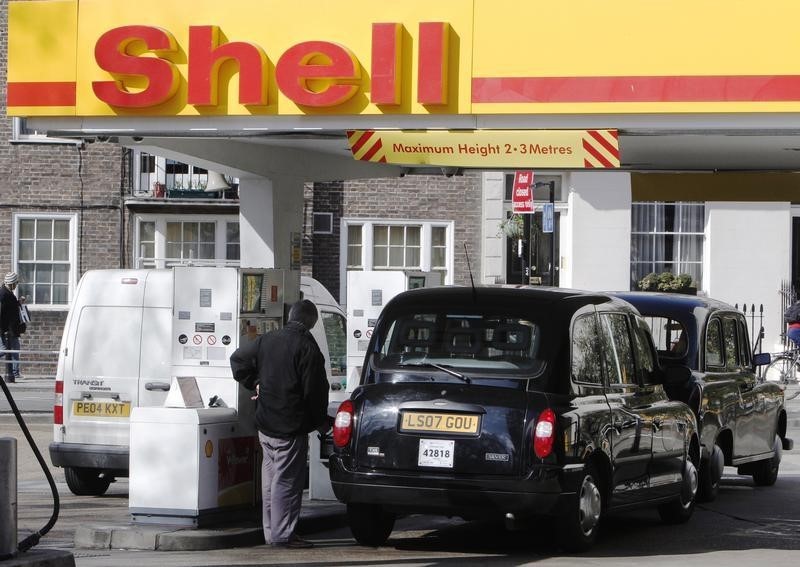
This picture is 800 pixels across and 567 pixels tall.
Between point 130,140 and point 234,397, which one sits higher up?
point 130,140

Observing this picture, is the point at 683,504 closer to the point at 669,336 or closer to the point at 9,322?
the point at 669,336

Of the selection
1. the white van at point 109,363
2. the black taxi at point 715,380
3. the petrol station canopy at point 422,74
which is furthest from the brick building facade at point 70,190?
the petrol station canopy at point 422,74

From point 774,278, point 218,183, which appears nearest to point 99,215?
point 218,183

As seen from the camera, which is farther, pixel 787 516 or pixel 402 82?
pixel 787 516

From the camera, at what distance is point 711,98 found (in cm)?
1183

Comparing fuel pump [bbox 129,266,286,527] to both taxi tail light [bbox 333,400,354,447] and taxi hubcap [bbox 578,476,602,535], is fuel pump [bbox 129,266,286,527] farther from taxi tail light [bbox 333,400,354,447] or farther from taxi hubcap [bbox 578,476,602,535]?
taxi hubcap [bbox 578,476,602,535]

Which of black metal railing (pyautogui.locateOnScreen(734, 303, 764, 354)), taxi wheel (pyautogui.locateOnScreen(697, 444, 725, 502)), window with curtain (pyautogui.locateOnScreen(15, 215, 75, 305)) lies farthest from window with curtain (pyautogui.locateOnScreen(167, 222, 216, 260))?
taxi wheel (pyautogui.locateOnScreen(697, 444, 725, 502))

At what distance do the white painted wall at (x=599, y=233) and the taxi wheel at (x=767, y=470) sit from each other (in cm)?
1473

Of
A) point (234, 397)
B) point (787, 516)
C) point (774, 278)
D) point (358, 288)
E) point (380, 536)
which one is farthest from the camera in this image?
point (774, 278)

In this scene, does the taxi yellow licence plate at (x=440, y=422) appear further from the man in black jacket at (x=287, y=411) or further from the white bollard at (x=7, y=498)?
the white bollard at (x=7, y=498)

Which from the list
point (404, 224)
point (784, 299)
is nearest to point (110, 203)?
point (404, 224)

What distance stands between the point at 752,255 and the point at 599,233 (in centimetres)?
309

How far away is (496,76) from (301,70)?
5.29ft

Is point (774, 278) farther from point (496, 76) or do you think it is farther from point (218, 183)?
point (496, 76)
